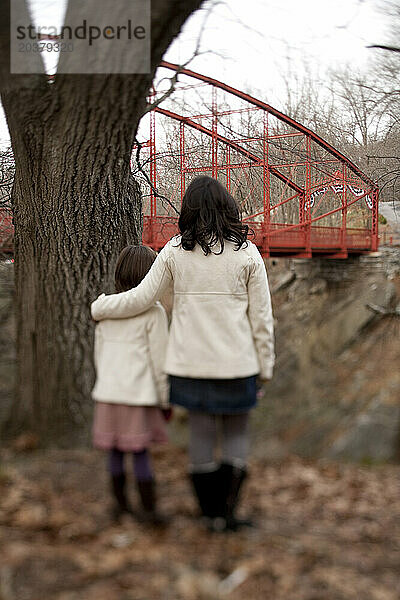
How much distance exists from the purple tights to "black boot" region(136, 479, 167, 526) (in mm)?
23

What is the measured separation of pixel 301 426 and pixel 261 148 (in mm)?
6689

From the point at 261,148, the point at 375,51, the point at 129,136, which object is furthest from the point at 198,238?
the point at 261,148

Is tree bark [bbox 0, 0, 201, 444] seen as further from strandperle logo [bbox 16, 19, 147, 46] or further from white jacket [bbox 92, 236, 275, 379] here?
white jacket [bbox 92, 236, 275, 379]

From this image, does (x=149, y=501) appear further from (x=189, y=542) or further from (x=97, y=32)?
(x=97, y=32)

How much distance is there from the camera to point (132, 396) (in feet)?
8.23

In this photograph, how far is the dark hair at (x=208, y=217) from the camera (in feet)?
8.24

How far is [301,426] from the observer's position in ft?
14.0

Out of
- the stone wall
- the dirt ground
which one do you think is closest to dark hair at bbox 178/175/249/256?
the dirt ground

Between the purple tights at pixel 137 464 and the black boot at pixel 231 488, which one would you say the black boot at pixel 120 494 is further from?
the black boot at pixel 231 488

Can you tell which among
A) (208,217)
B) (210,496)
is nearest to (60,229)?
(208,217)

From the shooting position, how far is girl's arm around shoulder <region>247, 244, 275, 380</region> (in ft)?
8.33

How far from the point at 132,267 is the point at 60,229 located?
115 cm

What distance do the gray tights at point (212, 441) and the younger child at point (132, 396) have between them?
0.52 feet

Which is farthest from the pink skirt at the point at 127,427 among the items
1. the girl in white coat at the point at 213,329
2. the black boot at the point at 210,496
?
the black boot at the point at 210,496
